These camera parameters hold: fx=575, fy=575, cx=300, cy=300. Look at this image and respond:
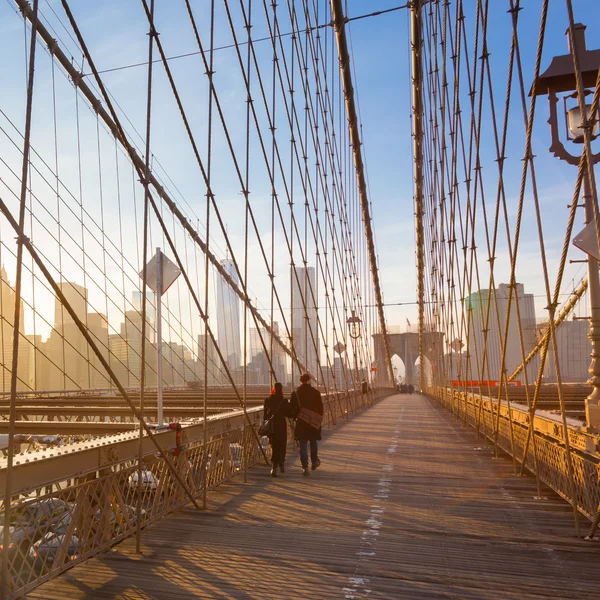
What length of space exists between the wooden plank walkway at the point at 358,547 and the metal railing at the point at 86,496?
0.43ft

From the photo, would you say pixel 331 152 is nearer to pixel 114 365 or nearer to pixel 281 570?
pixel 114 365

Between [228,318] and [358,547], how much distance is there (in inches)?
685

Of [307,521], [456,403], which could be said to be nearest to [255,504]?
[307,521]

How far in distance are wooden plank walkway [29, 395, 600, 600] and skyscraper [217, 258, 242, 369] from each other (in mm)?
13166

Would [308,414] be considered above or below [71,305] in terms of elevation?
below

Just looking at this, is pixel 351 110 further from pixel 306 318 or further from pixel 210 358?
pixel 306 318

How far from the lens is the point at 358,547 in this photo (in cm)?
370

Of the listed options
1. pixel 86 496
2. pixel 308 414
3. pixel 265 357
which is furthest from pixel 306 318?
pixel 265 357

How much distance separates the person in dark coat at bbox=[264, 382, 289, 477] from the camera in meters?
6.41

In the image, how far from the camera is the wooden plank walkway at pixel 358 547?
9.87 ft

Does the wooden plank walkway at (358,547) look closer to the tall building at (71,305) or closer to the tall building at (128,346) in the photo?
the tall building at (71,305)

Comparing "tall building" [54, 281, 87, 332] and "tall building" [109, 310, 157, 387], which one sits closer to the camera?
"tall building" [54, 281, 87, 332]

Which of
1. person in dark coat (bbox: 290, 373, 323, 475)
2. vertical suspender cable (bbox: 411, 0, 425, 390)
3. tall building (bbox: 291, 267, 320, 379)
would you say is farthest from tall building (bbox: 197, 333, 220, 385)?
vertical suspender cable (bbox: 411, 0, 425, 390)

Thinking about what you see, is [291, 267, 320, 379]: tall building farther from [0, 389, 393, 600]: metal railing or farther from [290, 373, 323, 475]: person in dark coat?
[0, 389, 393, 600]: metal railing
